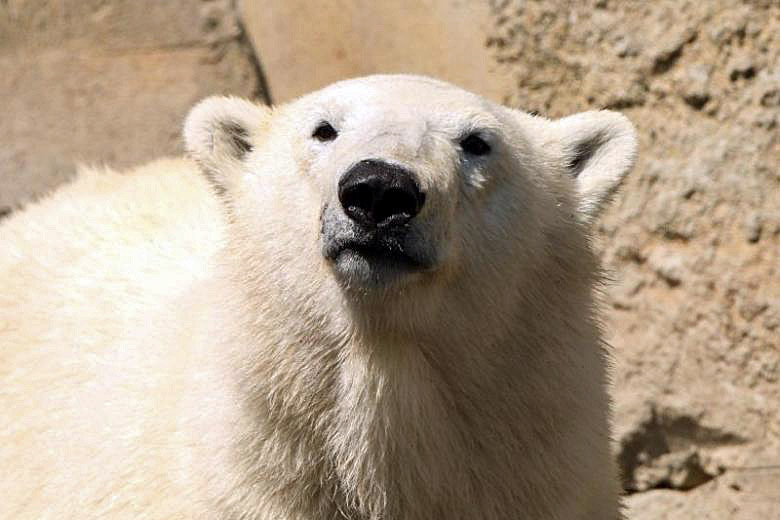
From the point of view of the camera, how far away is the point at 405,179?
2.29m

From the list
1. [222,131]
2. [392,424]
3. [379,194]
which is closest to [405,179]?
[379,194]

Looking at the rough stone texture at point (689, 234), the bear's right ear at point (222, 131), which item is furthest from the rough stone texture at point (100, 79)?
the bear's right ear at point (222, 131)

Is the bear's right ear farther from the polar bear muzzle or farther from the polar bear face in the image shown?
the polar bear muzzle

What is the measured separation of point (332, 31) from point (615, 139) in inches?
96.4

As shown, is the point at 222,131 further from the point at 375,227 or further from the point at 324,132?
the point at 375,227

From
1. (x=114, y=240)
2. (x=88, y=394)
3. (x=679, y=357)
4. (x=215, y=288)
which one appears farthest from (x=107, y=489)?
(x=679, y=357)

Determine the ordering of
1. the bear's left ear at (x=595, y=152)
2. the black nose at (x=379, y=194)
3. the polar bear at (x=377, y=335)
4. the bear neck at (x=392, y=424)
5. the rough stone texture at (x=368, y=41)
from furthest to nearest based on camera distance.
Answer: the rough stone texture at (x=368, y=41), the bear's left ear at (x=595, y=152), the bear neck at (x=392, y=424), the polar bear at (x=377, y=335), the black nose at (x=379, y=194)

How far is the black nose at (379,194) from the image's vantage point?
7.44 feet

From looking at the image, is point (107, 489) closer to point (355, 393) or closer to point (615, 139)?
point (355, 393)

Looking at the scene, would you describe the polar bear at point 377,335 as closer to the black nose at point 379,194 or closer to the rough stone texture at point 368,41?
the black nose at point 379,194

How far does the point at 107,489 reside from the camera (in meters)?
2.90

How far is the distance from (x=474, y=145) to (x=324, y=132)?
13.9 inches

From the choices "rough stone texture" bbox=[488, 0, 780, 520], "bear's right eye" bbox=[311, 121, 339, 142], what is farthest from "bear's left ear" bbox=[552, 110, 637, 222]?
"rough stone texture" bbox=[488, 0, 780, 520]

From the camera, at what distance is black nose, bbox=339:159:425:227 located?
2268mm
